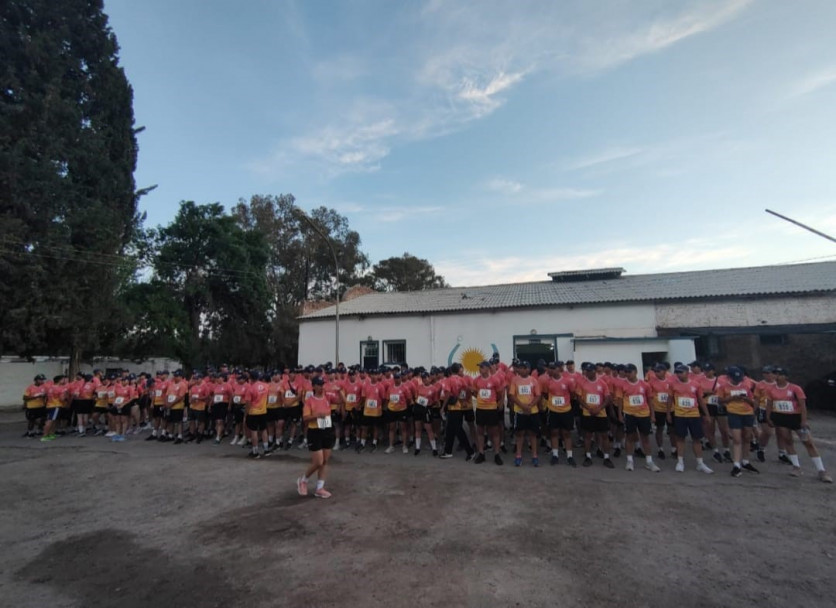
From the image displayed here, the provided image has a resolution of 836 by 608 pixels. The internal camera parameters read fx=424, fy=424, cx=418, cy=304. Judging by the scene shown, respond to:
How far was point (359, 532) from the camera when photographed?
525 cm

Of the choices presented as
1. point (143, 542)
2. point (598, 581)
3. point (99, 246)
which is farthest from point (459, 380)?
point (99, 246)

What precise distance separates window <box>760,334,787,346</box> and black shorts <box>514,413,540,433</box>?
16490 millimetres

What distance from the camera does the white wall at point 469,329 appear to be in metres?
19.2

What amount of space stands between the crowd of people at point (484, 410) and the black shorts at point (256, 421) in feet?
0.08

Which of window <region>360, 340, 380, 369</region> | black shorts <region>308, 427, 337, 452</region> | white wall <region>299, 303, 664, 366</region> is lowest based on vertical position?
black shorts <region>308, 427, 337, 452</region>

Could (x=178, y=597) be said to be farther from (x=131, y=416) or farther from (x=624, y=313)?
(x=624, y=313)

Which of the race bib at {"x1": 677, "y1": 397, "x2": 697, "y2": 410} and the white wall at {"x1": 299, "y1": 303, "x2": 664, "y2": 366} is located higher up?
the white wall at {"x1": 299, "y1": 303, "x2": 664, "y2": 366}

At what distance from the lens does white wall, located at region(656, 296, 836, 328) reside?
56.9 ft

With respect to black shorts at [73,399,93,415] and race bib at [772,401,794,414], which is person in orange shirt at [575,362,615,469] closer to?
race bib at [772,401,794,414]

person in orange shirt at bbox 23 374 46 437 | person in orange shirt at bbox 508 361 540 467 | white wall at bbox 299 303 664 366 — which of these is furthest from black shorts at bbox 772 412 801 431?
person in orange shirt at bbox 23 374 46 437

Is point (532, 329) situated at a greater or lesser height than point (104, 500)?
greater

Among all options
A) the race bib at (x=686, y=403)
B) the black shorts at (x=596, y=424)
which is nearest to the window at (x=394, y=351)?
the black shorts at (x=596, y=424)

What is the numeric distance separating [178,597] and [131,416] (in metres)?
11.7

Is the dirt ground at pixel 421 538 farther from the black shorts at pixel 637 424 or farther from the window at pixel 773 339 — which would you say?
the window at pixel 773 339
